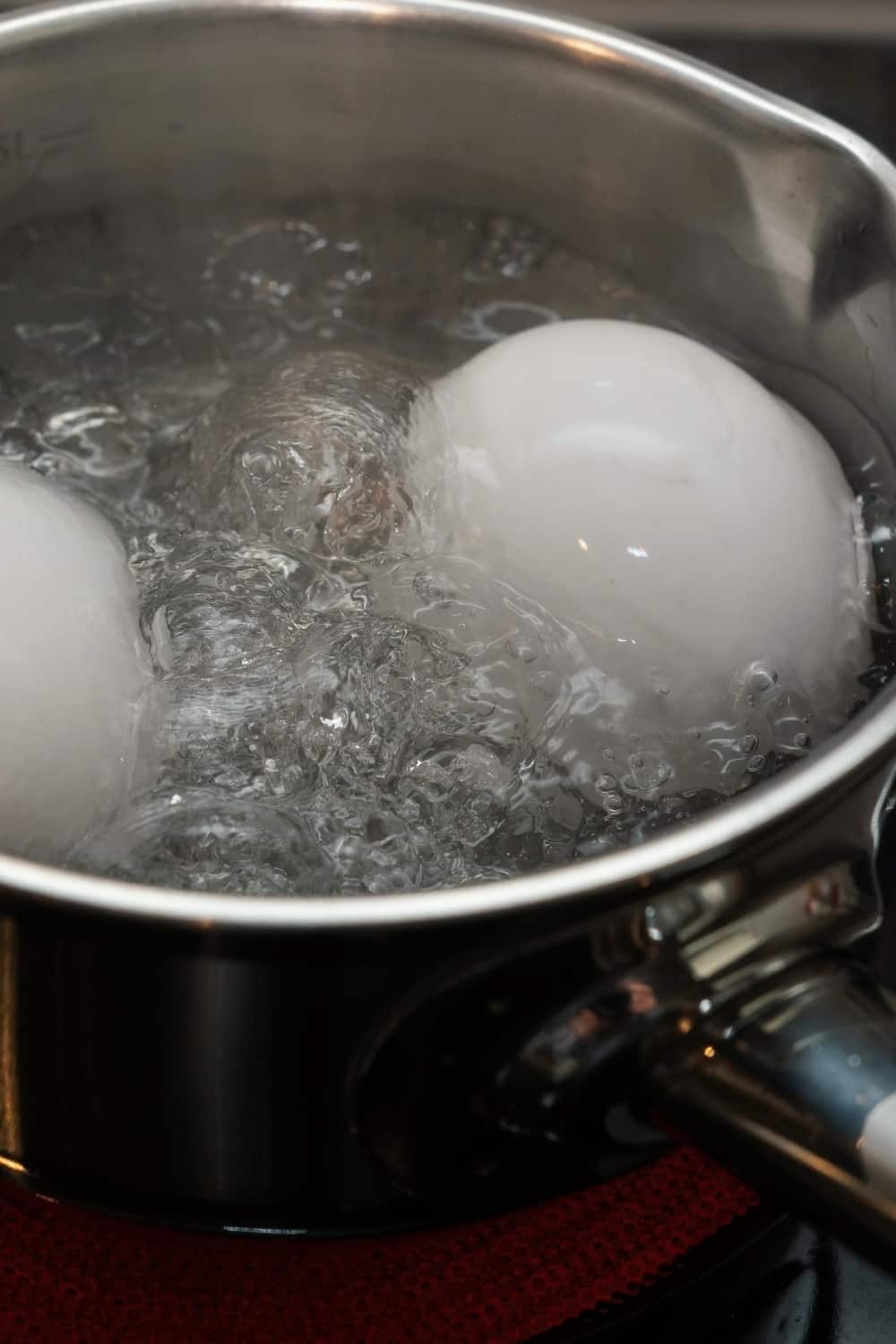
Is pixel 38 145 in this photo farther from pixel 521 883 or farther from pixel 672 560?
pixel 521 883

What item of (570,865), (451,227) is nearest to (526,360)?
(451,227)

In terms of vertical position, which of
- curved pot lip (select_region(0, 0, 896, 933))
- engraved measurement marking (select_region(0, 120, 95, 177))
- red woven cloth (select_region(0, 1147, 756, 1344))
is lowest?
red woven cloth (select_region(0, 1147, 756, 1344))

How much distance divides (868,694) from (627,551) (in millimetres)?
132

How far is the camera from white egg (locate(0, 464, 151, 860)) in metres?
0.51

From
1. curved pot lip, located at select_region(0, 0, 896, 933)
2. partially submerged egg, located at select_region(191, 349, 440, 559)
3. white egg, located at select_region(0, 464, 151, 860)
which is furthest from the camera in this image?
partially submerged egg, located at select_region(191, 349, 440, 559)

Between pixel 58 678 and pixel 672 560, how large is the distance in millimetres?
255

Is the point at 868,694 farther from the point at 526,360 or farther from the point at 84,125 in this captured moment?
the point at 84,125

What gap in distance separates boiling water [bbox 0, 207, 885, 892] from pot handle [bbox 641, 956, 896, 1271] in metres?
0.16

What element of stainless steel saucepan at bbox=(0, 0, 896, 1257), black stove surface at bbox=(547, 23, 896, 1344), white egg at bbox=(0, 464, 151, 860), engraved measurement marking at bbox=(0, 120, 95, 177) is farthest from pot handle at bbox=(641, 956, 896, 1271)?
engraved measurement marking at bbox=(0, 120, 95, 177)

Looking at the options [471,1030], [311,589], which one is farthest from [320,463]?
[471,1030]

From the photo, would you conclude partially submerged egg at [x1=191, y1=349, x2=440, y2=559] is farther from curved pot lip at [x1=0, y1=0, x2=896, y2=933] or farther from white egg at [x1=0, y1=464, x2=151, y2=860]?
curved pot lip at [x1=0, y1=0, x2=896, y2=933]

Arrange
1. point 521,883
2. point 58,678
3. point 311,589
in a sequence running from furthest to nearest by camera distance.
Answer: point 311,589
point 58,678
point 521,883

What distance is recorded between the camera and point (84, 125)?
73cm

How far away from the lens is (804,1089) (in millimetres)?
380
